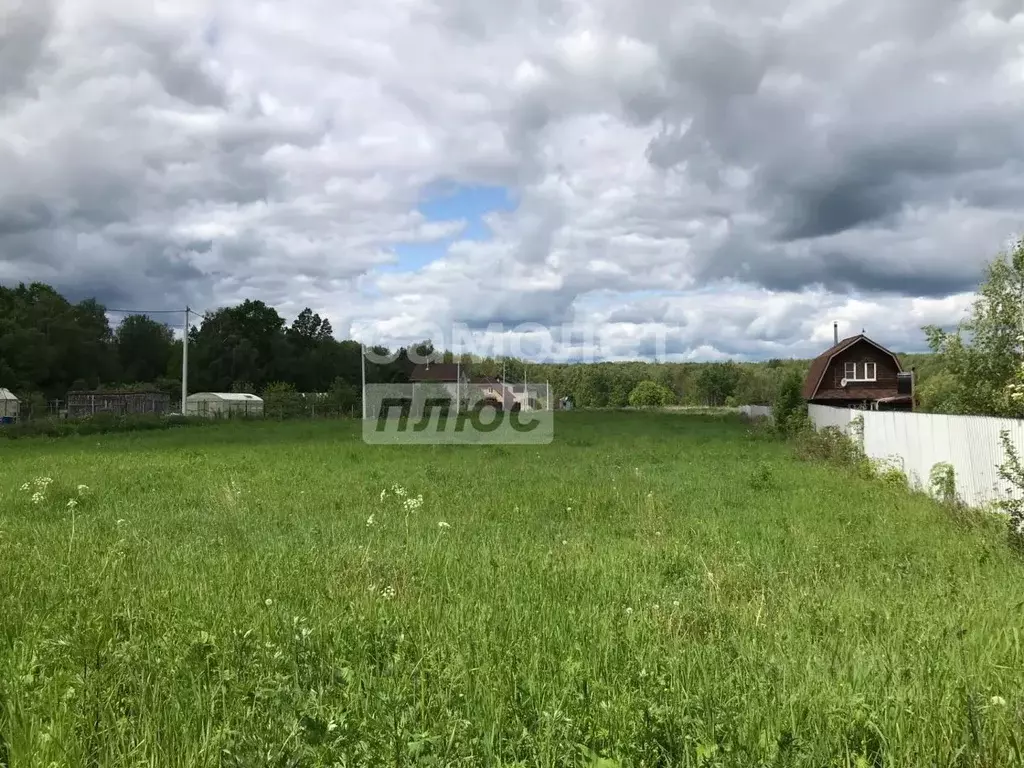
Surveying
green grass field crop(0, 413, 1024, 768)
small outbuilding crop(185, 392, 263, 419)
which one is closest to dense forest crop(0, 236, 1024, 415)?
small outbuilding crop(185, 392, 263, 419)

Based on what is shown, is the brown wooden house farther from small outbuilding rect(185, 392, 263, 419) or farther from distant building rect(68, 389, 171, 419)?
distant building rect(68, 389, 171, 419)

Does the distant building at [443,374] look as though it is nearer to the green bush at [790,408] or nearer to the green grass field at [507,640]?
the green bush at [790,408]

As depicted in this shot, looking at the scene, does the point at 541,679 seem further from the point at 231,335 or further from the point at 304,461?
the point at 231,335

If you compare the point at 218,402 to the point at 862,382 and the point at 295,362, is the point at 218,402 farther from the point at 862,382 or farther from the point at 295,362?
the point at 862,382

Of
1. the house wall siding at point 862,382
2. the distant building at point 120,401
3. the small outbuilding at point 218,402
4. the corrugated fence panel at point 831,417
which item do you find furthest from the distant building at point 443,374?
the corrugated fence panel at point 831,417

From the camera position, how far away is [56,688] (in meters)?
3.25

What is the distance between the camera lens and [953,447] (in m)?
11.6

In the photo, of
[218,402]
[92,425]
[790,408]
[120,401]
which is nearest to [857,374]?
[790,408]

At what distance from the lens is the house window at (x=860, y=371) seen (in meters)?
46.4

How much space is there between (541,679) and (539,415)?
4424 cm

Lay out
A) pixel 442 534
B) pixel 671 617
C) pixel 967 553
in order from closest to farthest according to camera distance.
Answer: pixel 671 617, pixel 967 553, pixel 442 534

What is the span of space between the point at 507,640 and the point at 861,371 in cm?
4889

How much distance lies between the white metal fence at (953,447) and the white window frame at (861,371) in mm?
32867

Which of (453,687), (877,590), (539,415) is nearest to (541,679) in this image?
(453,687)
